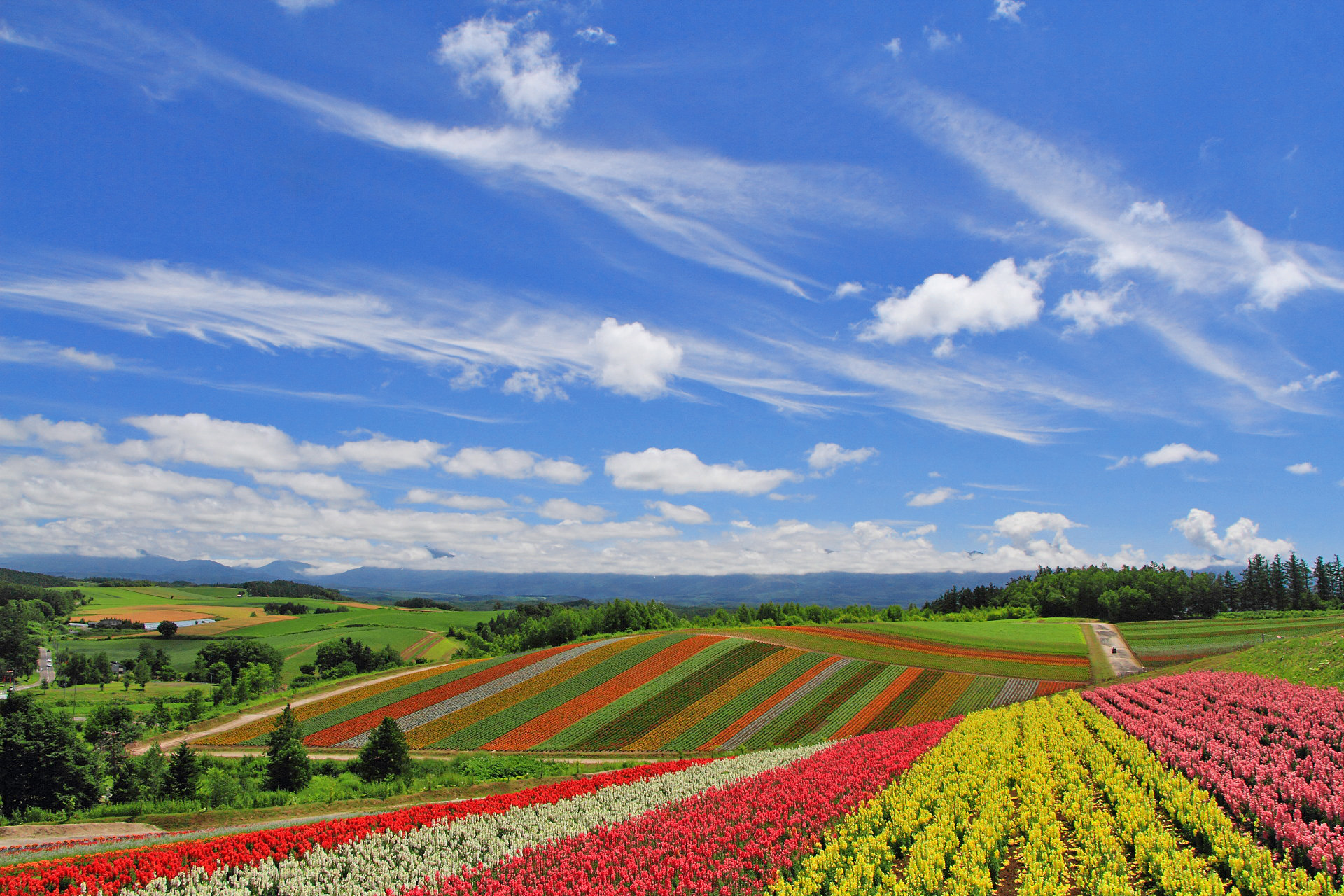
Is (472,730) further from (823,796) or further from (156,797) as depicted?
(823,796)

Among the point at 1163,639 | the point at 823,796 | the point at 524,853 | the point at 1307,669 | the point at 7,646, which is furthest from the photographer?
the point at 7,646

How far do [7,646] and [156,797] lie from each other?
12326 centimetres

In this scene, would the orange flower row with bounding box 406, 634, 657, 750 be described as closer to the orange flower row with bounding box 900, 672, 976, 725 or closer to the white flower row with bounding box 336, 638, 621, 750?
the white flower row with bounding box 336, 638, 621, 750

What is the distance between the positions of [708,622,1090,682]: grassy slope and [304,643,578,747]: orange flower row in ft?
66.1

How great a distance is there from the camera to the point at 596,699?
1711 inches

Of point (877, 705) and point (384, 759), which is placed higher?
point (384, 759)

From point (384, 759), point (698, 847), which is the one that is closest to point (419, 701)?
point (384, 759)

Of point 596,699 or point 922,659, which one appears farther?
point 922,659

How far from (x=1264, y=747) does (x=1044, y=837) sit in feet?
30.9

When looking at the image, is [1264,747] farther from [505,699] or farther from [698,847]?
[505,699]

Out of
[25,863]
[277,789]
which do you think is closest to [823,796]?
[25,863]

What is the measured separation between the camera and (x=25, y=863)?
40.2 ft

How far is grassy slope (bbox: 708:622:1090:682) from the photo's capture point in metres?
50.4

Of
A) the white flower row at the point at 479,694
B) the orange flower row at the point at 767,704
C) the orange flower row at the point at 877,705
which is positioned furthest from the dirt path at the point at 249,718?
the orange flower row at the point at 877,705
